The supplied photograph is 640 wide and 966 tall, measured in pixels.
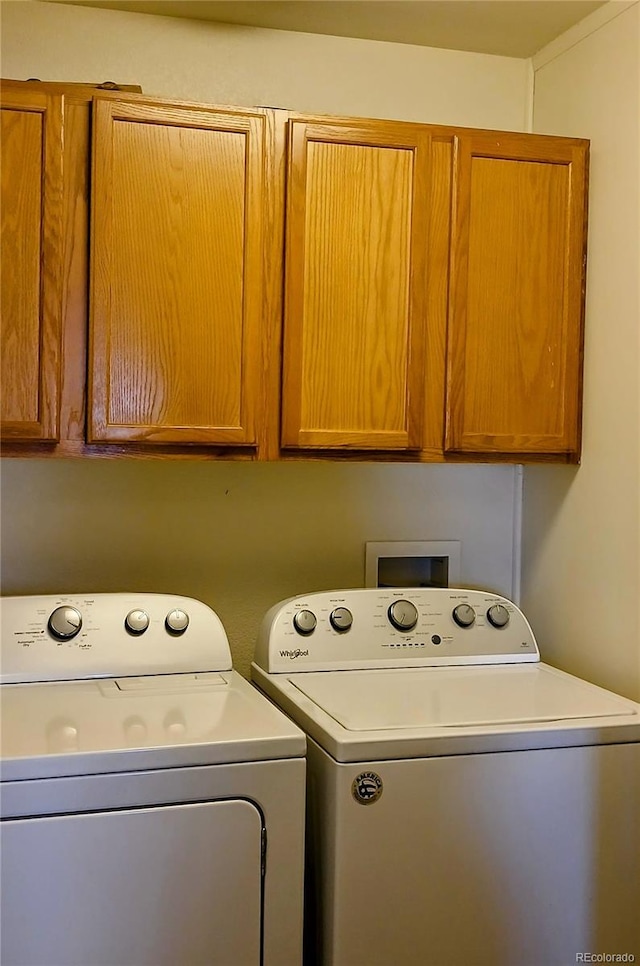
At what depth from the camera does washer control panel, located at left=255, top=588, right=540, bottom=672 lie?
210cm

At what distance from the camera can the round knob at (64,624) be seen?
6.47ft

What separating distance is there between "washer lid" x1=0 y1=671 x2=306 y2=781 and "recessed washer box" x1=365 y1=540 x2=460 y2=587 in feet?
2.08

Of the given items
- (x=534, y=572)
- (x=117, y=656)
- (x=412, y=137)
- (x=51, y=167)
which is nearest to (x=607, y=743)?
(x=534, y=572)

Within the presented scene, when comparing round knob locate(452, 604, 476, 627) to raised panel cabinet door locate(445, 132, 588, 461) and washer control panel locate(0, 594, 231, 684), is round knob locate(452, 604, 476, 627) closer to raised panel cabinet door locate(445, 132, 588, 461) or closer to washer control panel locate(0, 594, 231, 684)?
raised panel cabinet door locate(445, 132, 588, 461)

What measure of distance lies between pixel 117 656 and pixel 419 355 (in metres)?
0.90

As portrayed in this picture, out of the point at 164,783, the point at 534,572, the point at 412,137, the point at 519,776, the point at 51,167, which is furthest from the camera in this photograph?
the point at 534,572

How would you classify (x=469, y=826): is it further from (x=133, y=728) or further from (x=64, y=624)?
(x=64, y=624)

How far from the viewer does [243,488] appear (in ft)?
7.77

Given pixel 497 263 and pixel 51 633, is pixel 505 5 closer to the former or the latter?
pixel 497 263

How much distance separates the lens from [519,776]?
5.59 feet

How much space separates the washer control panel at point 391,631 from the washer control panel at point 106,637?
0.49 ft

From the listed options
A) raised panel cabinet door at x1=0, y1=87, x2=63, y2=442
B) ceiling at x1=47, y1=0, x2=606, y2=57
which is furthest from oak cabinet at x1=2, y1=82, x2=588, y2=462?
ceiling at x1=47, y1=0, x2=606, y2=57

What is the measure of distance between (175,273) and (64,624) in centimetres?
75

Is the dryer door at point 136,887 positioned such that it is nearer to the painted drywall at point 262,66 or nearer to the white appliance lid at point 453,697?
the white appliance lid at point 453,697
